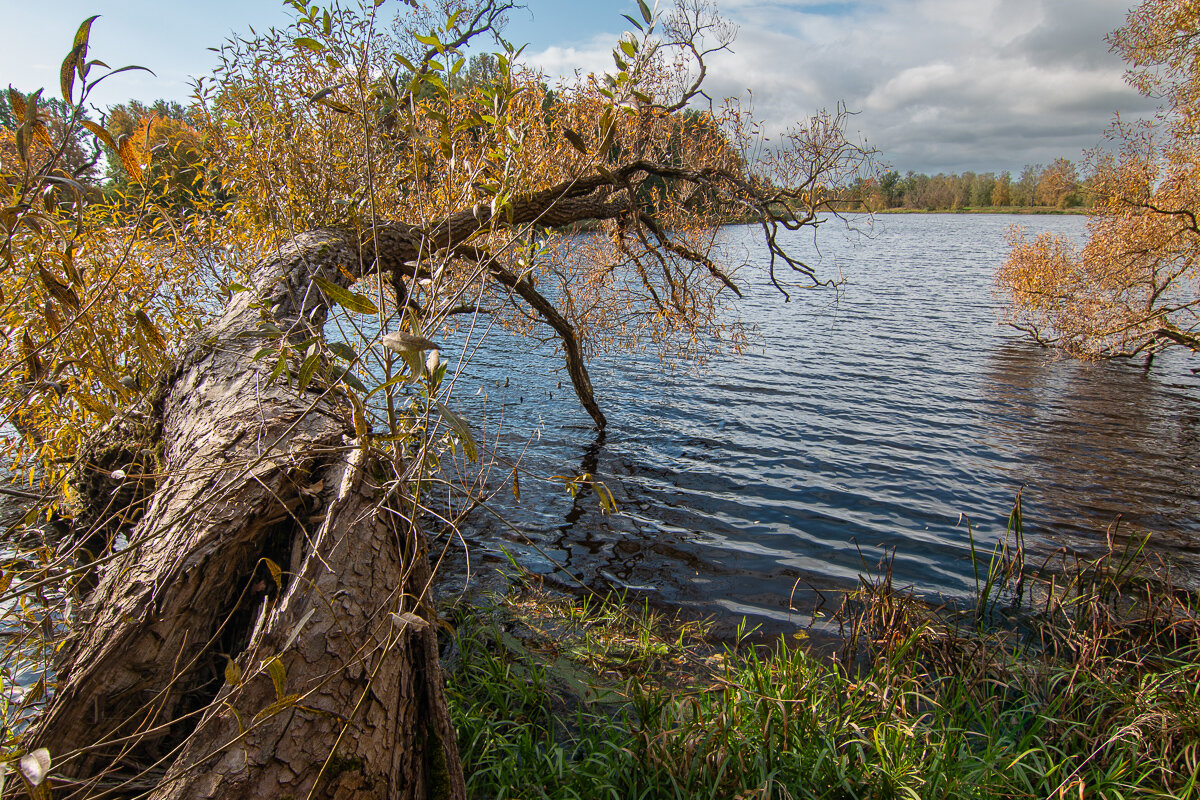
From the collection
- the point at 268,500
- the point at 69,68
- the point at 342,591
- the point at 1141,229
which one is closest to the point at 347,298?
the point at 69,68

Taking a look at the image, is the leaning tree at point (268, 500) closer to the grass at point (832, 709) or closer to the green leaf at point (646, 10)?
the green leaf at point (646, 10)

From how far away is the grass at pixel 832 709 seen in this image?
122 inches

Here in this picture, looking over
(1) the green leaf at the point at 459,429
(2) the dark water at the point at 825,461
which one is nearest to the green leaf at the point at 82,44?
(1) the green leaf at the point at 459,429

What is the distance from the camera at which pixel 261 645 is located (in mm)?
2045

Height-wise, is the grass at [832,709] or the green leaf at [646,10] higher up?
the green leaf at [646,10]

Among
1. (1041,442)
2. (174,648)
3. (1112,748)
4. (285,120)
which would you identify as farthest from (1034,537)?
(285,120)

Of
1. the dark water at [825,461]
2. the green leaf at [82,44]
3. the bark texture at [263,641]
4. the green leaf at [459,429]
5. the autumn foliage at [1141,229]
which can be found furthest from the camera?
the autumn foliage at [1141,229]

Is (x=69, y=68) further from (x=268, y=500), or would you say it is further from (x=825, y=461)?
(x=825, y=461)

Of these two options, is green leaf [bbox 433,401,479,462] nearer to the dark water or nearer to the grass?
the dark water

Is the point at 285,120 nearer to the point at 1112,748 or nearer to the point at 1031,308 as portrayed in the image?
the point at 1112,748

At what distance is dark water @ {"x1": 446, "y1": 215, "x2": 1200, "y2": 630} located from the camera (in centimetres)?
684

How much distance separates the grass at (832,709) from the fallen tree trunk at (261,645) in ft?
4.15

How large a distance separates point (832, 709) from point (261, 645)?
349 centimetres

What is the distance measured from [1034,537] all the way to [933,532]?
4.12 feet
